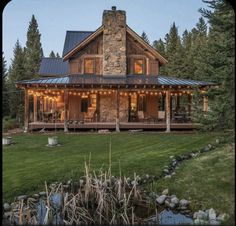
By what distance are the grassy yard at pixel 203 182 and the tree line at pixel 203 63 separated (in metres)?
1.08

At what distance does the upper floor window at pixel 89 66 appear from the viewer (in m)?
25.7

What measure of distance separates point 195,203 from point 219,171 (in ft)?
4.02

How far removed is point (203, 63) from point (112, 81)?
19.3ft

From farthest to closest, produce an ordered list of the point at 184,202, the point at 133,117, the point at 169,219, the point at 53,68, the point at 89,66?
the point at 53,68
the point at 89,66
the point at 133,117
the point at 184,202
the point at 169,219

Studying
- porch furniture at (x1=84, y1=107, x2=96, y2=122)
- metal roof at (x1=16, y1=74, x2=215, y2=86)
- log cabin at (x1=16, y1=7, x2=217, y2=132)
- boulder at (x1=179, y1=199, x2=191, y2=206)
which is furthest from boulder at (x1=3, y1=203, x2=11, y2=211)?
porch furniture at (x1=84, y1=107, x2=96, y2=122)

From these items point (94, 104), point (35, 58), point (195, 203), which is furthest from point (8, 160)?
point (35, 58)

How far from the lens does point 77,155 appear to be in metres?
14.3

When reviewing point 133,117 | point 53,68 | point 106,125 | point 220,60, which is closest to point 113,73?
point 133,117

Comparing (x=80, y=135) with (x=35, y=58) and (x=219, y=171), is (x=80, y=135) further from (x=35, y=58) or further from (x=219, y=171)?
(x=35, y=58)

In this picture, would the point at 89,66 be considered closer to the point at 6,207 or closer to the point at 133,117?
the point at 133,117

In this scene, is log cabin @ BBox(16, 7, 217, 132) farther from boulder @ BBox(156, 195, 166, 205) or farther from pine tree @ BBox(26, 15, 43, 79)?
pine tree @ BBox(26, 15, 43, 79)

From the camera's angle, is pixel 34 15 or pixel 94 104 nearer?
pixel 94 104

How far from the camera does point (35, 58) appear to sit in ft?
162

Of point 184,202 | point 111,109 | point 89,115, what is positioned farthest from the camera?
point 111,109
